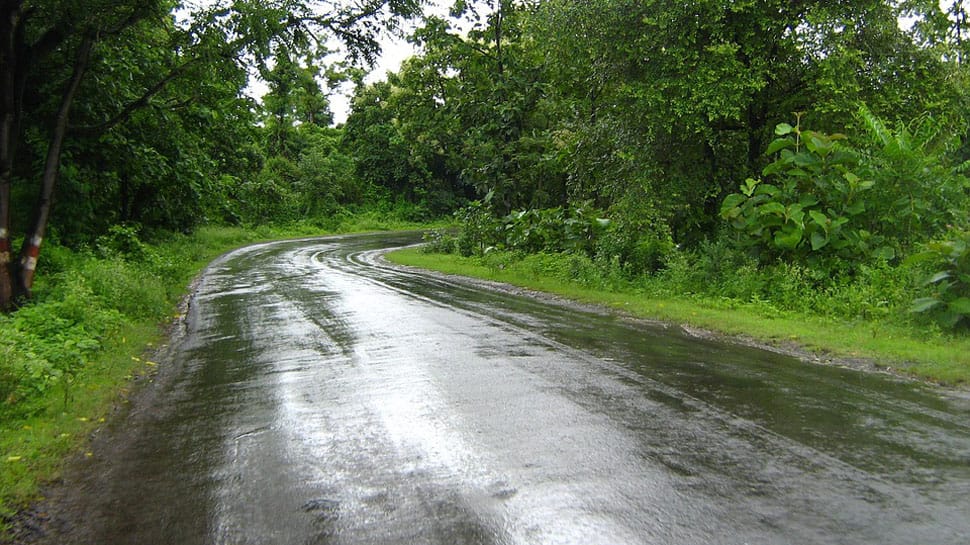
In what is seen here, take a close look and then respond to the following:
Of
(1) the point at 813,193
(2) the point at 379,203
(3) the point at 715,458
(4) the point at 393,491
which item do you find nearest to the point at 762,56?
(1) the point at 813,193

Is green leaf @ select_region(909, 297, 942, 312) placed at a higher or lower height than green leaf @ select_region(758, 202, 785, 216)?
lower

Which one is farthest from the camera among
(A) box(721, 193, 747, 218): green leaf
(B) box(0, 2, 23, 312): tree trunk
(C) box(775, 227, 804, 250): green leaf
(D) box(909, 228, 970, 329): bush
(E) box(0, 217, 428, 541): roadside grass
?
(A) box(721, 193, 747, 218): green leaf

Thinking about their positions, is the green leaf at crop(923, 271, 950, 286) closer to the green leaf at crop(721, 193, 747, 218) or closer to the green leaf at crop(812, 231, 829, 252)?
the green leaf at crop(812, 231, 829, 252)

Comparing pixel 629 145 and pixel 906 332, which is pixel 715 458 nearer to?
pixel 906 332

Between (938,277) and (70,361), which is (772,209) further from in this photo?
(70,361)

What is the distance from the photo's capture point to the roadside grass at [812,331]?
8336 mm

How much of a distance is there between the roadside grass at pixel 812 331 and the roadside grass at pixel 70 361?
333 inches

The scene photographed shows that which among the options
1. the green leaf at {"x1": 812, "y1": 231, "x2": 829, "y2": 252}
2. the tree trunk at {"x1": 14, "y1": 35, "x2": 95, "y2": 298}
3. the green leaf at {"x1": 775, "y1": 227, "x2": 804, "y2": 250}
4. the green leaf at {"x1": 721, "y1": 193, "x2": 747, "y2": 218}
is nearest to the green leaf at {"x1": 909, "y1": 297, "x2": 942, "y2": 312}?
the green leaf at {"x1": 812, "y1": 231, "x2": 829, "y2": 252}

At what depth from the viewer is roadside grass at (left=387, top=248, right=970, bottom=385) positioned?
8.34 m

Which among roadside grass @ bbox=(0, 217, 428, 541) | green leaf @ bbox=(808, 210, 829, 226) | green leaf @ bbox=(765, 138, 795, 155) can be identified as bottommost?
roadside grass @ bbox=(0, 217, 428, 541)

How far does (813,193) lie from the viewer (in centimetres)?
1336

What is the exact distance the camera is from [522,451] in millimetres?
5211

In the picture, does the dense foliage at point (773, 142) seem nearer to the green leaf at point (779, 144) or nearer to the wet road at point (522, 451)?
the green leaf at point (779, 144)

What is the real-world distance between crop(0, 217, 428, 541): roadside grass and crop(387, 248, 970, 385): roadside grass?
8463 millimetres
